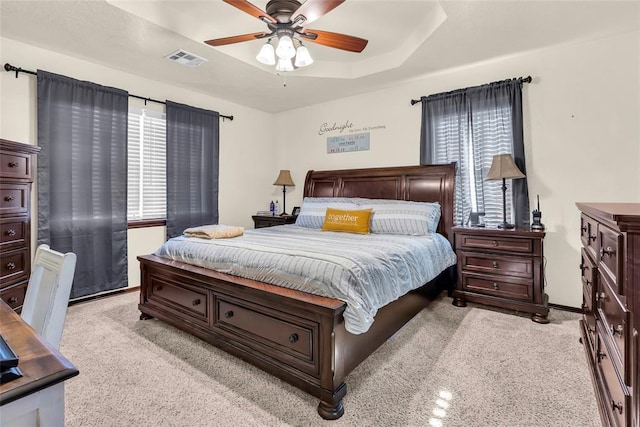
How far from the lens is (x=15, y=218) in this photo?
8.45ft

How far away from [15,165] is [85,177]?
0.76 m

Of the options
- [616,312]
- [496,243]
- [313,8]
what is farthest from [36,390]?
[496,243]

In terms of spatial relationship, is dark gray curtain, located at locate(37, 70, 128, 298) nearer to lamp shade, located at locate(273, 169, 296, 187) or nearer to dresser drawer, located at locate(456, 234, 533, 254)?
lamp shade, located at locate(273, 169, 296, 187)

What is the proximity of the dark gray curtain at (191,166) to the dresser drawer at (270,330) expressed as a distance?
86.7 inches

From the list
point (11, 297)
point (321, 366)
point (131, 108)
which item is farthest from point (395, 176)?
point (11, 297)

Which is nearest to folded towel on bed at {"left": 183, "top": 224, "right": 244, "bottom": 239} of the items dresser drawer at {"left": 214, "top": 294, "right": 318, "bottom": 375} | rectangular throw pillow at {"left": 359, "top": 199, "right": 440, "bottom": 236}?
dresser drawer at {"left": 214, "top": 294, "right": 318, "bottom": 375}

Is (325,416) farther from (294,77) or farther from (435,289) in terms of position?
(294,77)

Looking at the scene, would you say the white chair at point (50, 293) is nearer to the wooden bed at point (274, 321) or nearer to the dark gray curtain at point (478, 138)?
the wooden bed at point (274, 321)

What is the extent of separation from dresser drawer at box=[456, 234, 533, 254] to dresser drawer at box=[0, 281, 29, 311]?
387 centimetres

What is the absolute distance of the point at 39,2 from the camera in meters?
2.38

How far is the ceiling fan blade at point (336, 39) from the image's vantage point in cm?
231

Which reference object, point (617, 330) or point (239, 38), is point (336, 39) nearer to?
point (239, 38)

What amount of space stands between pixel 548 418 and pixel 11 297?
12.1ft

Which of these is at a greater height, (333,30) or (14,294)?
(333,30)
